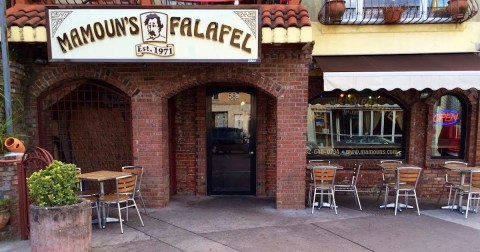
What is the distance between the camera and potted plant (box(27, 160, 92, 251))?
13.5ft

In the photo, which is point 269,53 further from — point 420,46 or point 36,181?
point 36,181

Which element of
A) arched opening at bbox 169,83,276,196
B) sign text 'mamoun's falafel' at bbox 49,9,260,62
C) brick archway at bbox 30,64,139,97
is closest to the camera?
sign text 'mamoun's falafel' at bbox 49,9,260,62

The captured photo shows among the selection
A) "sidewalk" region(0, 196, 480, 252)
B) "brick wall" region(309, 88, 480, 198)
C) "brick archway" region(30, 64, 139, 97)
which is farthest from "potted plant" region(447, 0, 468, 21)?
"brick archway" region(30, 64, 139, 97)

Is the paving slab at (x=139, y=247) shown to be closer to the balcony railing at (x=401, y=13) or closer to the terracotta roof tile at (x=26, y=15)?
the terracotta roof tile at (x=26, y=15)

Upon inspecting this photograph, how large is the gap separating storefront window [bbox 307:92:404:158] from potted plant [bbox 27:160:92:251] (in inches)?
201

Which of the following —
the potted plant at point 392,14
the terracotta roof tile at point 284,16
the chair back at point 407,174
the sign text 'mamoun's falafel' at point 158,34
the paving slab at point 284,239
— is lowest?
the paving slab at point 284,239

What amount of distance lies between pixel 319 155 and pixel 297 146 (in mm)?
1749

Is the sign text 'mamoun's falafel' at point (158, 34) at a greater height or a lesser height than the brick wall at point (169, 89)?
greater

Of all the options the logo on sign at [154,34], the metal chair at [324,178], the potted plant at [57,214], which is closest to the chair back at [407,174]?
the metal chair at [324,178]

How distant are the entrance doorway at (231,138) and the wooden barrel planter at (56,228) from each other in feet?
12.7

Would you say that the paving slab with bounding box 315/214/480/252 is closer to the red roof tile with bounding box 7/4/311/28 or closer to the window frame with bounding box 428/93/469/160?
the window frame with bounding box 428/93/469/160

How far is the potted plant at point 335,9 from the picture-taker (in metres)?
7.01

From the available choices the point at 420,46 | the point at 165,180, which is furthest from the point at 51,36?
the point at 420,46

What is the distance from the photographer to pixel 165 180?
6.75 meters
